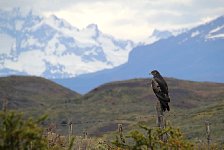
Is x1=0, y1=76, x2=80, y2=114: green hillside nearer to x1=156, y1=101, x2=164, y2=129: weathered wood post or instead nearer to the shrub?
x1=156, y1=101, x2=164, y2=129: weathered wood post

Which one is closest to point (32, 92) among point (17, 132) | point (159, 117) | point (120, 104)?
point (120, 104)

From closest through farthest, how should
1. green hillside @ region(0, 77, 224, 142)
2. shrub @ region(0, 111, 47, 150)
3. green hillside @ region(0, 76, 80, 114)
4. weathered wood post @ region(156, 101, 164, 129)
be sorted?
shrub @ region(0, 111, 47, 150) → weathered wood post @ region(156, 101, 164, 129) → green hillside @ region(0, 77, 224, 142) → green hillside @ region(0, 76, 80, 114)

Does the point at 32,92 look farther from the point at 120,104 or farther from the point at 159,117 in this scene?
the point at 159,117

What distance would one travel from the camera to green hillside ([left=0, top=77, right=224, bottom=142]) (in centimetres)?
5343

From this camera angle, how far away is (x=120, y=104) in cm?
8275

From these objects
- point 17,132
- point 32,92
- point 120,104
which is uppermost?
point 32,92

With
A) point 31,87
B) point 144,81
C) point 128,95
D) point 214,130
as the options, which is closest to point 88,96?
point 128,95

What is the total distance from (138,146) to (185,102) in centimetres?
7361

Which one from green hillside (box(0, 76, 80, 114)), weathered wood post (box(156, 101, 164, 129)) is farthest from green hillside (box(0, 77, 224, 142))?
weathered wood post (box(156, 101, 164, 129))

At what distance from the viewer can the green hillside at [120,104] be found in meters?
53.4

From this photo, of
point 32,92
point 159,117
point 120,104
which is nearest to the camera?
point 159,117

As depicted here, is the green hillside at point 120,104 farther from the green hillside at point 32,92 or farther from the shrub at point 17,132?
the shrub at point 17,132

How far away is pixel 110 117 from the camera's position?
68.1 m

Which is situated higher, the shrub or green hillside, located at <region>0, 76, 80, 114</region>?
green hillside, located at <region>0, 76, 80, 114</region>
